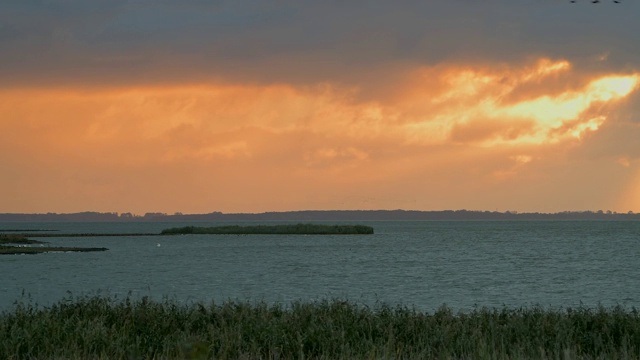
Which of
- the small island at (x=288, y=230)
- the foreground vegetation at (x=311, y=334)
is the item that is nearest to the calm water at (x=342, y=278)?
the foreground vegetation at (x=311, y=334)

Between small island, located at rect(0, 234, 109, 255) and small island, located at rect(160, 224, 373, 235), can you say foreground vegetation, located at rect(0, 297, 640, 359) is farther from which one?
small island, located at rect(160, 224, 373, 235)

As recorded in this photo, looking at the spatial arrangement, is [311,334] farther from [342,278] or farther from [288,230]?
[288,230]

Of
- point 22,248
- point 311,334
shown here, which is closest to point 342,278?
point 311,334

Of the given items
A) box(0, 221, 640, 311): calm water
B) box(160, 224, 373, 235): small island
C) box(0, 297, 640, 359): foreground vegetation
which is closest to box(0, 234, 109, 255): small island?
box(0, 221, 640, 311): calm water

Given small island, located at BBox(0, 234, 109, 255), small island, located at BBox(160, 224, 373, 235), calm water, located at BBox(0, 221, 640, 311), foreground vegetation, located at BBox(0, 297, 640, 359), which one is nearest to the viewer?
foreground vegetation, located at BBox(0, 297, 640, 359)

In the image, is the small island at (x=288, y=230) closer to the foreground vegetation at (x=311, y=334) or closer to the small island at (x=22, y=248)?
the small island at (x=22, y=248)

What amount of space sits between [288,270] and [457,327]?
163ft

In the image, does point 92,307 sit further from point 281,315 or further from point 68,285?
point 68,285

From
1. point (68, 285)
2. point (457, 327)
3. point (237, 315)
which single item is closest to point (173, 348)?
point (237, 315)

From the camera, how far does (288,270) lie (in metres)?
67.1

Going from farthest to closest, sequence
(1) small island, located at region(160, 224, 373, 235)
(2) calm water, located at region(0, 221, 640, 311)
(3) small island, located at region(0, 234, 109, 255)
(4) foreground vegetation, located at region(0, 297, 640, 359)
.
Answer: (1) small island, located at region(160, 224, 373, 235) → (3) small island, located at region(0, 234, 109, 255) → (2) calm water, located at region(0, 221, 640, 311) → (4) foreground vegetation, located at region(0, 297, 640, 359)

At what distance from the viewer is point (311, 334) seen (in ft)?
55.3

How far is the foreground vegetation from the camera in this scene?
15688 mm

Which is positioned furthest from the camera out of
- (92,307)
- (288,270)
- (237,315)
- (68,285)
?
(288,270)
